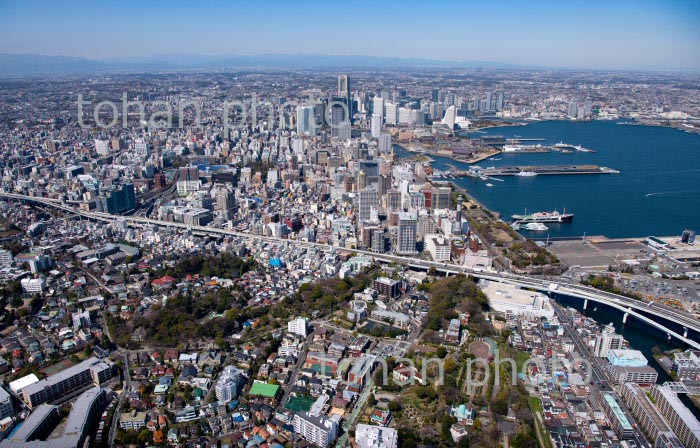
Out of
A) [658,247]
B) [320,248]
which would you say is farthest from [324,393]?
[658,247]

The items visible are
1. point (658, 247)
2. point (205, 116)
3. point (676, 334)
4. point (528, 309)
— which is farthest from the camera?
point (205, 116)

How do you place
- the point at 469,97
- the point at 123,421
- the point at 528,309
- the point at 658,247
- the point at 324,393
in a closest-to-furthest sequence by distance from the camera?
the point at 123,421, the point at 324,393, the point at 528,309, the point at 658,247, the point at 469,97

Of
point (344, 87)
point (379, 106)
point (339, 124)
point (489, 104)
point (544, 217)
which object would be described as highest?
point (344, 87)

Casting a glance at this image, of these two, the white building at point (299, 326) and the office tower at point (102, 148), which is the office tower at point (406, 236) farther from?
the office tower at point (102, 148)

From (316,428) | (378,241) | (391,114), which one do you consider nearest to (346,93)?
(391,114)

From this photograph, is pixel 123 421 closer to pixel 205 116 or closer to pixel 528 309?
pixel 528 309

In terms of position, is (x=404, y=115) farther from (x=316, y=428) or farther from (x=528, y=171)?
(x=316, y=428)

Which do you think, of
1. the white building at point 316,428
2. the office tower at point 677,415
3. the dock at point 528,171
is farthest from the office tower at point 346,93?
the white building at point 316,428
